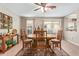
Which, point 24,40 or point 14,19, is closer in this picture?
point 14,19

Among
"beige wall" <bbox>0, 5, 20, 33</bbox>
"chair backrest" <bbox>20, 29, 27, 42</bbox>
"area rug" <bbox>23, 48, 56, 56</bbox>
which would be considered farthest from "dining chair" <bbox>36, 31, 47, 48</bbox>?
"beige wall" <bbox>0, 5, 20, 33</bbox>

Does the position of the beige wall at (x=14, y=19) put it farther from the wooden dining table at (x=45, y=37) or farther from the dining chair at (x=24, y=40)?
the wooden dining table at (x=45, y=37)

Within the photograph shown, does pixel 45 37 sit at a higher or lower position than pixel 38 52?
higher

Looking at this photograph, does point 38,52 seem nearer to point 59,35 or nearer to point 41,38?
point 41,38

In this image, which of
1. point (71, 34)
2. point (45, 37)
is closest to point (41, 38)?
point (45, 37)

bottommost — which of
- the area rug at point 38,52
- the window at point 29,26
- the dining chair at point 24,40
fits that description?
the area rug at point 38,52

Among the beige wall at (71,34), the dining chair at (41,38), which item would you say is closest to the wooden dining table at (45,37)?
the dining chair at (41,38)

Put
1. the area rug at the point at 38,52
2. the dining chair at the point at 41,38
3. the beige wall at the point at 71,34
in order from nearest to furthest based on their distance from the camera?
the area rug at the point at 38,52 → the beige wall at the point at 71,34 → the dining chair at the point at 41,38

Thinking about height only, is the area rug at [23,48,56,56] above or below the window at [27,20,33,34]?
below

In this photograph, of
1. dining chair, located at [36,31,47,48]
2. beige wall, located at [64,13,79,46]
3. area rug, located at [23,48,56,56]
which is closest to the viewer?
area rug, located at [23,48,56,56]

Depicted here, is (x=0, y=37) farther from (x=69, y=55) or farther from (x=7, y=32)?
(x=69, y=55)

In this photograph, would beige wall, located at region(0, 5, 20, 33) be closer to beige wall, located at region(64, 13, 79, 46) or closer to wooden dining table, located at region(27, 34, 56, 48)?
wooden dining table, located at region(27, 34, 56, 48)

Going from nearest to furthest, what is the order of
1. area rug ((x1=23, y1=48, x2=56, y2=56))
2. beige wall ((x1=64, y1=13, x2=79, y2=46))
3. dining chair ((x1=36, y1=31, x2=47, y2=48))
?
1. area rug ((x1=23, y1=48, x2=56, y2=56))
2. beige wall ((x1=64, y1=13, x2=79, y2=46))
3. dining chair ((x1=36, y1=31, x2=47, y2=48))

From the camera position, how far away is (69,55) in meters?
2.22
